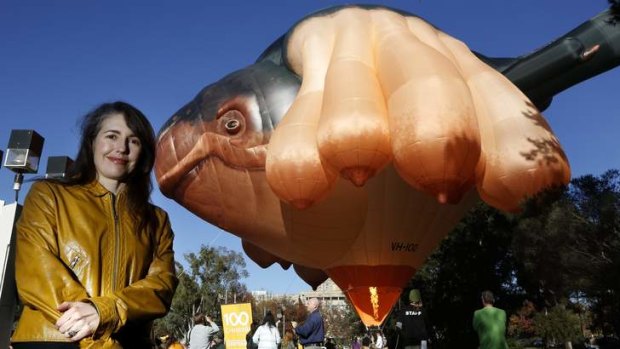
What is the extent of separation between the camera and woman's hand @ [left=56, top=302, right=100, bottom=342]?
156cm

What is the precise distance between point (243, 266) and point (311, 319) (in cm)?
4120

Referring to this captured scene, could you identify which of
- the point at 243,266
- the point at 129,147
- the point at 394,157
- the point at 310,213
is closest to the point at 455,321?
the point at 310,213

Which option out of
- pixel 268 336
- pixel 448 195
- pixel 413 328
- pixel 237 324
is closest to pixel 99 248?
pixel 448 195

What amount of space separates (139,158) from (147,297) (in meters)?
0.58

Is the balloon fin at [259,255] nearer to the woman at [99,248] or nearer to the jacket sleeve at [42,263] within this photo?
the woman at [99,248]

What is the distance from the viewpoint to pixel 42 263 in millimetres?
1730

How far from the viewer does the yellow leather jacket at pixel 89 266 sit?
1683 millimetres

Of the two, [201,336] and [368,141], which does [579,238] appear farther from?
[201,336]

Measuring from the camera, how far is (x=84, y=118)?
2133 mm

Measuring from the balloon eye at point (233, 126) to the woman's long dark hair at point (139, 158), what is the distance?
4.87 m

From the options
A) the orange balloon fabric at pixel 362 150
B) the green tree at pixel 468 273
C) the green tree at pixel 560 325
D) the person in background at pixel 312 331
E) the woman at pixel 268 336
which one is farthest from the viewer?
the green tree at pixel 468 273

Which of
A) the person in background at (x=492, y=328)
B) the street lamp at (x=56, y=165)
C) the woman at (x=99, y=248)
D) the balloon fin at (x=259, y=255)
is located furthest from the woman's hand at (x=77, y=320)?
the balloon fin at (x=259, y=255)

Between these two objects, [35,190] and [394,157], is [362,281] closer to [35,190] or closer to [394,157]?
[394,157]

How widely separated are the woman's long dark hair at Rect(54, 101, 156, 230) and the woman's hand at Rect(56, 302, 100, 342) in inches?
18.3
